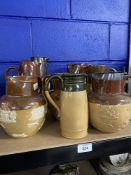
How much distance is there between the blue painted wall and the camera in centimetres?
100

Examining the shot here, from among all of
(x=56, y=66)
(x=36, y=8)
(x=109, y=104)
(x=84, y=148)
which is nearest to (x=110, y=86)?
(x=109, y=104)

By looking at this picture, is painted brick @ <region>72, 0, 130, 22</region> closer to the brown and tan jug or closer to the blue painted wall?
the blue painted wall

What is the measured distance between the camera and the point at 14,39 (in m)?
1.01

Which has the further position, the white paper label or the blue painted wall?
the blue painted wall

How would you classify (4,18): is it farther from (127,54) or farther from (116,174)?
(116,174)

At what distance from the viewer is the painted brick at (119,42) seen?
3.82 ft

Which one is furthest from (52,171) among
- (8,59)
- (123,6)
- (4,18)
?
(123,6)

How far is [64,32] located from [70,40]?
0.17ft

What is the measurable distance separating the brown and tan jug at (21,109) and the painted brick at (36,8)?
472mm

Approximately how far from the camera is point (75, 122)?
0.63 metres

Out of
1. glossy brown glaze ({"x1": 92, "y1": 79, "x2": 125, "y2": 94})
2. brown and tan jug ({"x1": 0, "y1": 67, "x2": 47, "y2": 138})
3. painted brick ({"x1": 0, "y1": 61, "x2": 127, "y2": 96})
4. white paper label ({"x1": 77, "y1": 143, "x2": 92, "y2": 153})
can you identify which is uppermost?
painted brick ({"x1": 0, "y1": 61, "x2": 127, "y2": 96})

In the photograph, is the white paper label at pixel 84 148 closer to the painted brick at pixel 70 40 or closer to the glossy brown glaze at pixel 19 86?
the glossy brown glaze at pixel 19 86

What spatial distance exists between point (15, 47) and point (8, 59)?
0.07 metres

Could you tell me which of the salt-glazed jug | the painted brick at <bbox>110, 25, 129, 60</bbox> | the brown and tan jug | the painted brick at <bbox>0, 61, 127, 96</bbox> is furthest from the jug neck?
the painted brick at <bbox>110, 25, 129, 60</bbox>
